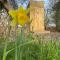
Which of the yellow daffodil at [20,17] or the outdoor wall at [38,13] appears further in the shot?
the outdoor wall at [38,13]

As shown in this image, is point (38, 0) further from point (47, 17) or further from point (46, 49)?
point (46, 49)

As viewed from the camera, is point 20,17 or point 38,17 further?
point 38,17

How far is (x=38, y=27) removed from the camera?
12.6 ft

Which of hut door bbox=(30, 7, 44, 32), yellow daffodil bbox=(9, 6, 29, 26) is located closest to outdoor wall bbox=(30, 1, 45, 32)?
hut door bbox=(30, 7, 44, 32)

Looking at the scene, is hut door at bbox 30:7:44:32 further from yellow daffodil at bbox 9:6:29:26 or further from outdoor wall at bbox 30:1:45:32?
yellow daffodil at bbox 9:6:29:26

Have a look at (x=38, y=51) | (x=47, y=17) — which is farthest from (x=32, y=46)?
(x=47, y=17)

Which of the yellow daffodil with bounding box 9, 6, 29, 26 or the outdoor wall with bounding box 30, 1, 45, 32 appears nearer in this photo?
the yellow daffodil with bounding box 9, 6, 29, 26

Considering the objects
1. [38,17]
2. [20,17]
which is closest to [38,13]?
[38,17]

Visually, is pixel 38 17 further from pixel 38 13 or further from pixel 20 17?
pixel 20 17

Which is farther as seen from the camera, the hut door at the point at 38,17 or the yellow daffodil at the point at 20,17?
Answer: the hut door at the point at 38,17

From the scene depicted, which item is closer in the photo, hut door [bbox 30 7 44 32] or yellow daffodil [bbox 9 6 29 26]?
yellow daffodil [bbox 9 6 29 26]

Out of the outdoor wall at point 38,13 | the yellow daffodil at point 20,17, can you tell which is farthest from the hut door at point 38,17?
the yellow daffodil at point 20,17

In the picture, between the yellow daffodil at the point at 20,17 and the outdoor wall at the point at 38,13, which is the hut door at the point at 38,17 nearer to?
the outdoor wall at the point at 38,13

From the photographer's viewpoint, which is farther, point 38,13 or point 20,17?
point 38,13
